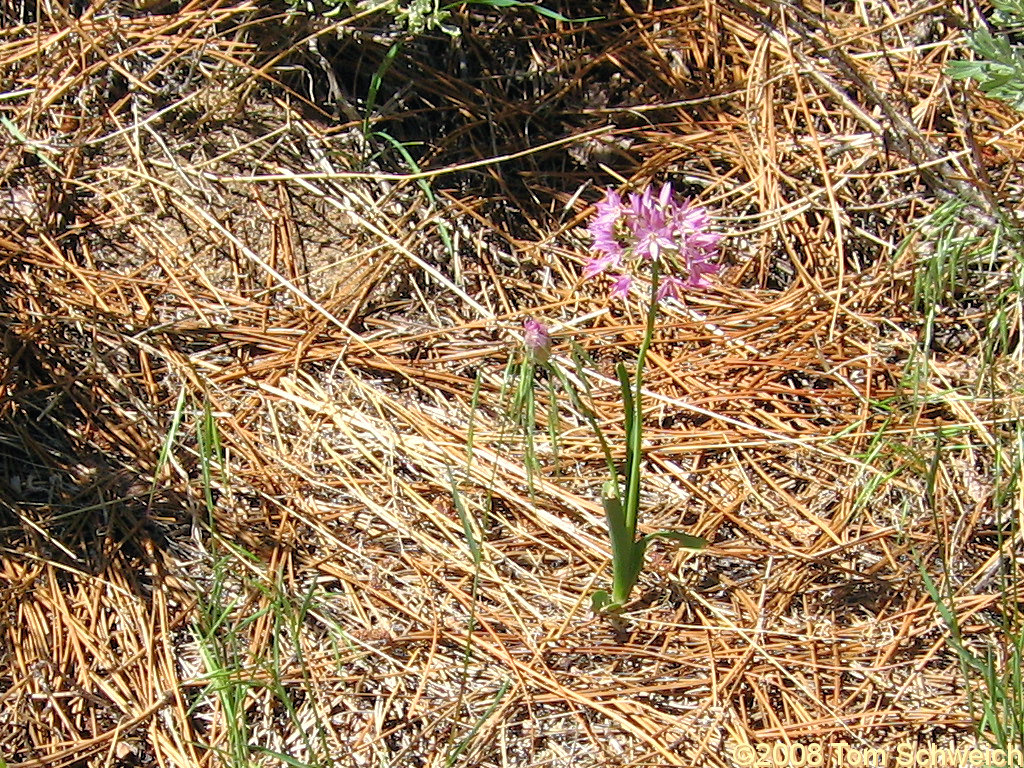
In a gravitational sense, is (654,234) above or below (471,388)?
above

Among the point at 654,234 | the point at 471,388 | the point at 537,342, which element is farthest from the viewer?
the point at 471,388

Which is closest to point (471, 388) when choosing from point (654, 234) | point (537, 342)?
point (537, 342)

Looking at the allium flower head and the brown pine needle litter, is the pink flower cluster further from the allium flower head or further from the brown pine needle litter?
the brown pine needle litter

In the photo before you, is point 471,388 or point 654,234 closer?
point 654,234

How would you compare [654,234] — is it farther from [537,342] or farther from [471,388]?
[471,388]

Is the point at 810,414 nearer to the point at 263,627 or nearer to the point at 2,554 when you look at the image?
the point at 263,627

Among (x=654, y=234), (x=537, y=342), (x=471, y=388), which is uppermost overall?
(x=654, y=234)

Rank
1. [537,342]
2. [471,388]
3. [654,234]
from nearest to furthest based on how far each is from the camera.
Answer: [654,234], [537,342], [471,388]

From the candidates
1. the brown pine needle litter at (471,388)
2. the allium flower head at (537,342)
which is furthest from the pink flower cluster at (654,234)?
the brown pine needle litter at (471,388)
